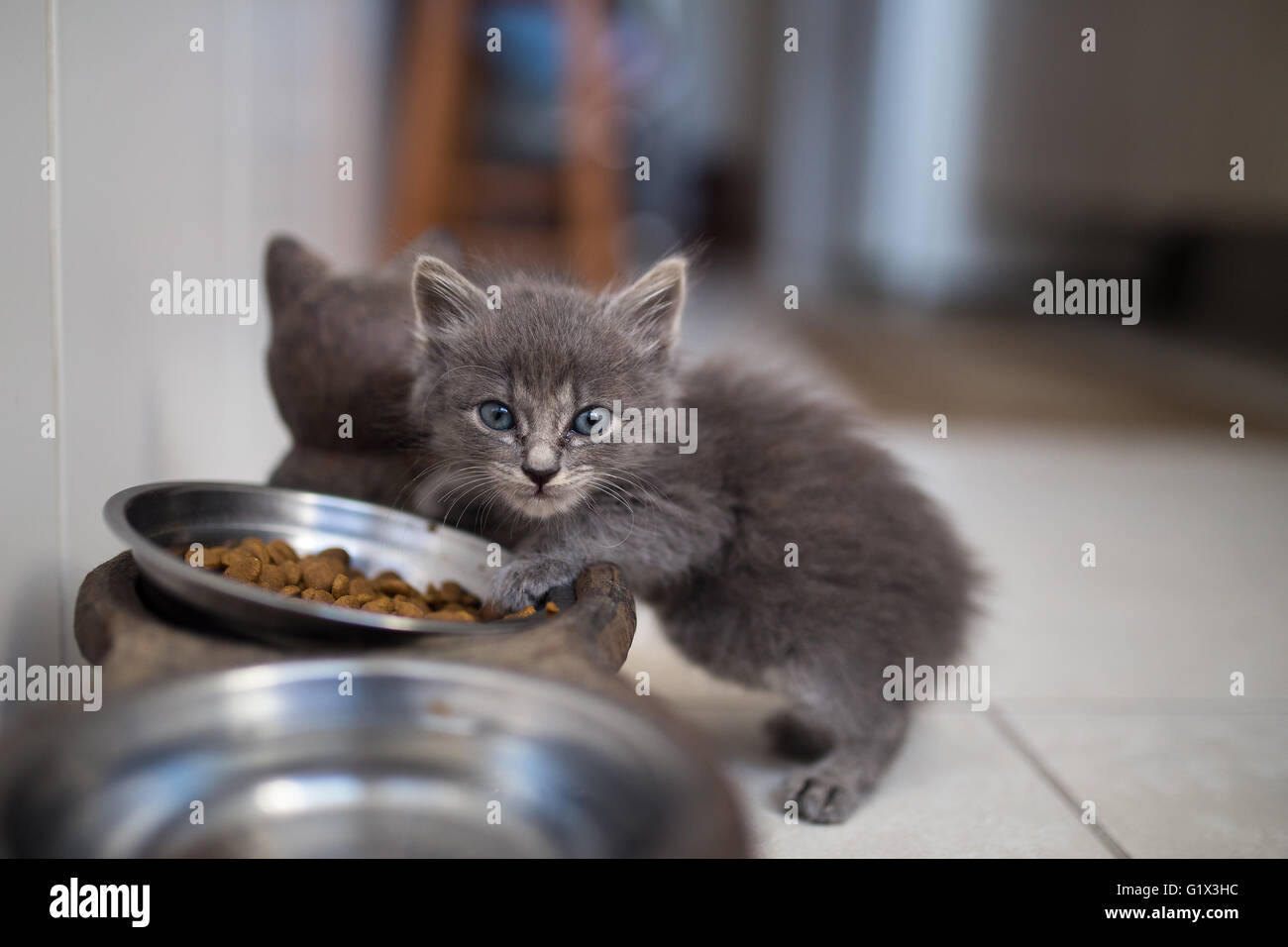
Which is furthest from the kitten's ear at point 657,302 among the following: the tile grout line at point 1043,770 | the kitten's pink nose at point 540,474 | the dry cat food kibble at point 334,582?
the tile grout line at point 1043,770

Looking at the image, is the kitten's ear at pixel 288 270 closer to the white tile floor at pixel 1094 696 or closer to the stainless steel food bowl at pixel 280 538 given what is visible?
the stainless steel food bowl at pixel 280 538

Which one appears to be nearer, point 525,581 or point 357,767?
point 357,767

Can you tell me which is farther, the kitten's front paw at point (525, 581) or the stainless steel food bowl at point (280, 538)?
the kitten's front paw at point (525, 581)

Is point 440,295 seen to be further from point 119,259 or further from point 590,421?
point 119,259

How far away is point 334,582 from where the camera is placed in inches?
48.9

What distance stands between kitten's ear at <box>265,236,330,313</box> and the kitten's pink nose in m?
0.46

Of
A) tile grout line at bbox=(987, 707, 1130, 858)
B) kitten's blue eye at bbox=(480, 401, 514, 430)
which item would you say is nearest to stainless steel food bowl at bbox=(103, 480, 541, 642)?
kitten's blue eye at bbox=(480, 401, 514, 430)

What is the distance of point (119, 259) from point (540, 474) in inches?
25.1

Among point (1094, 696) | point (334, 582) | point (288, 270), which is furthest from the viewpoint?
point (1094, 696)

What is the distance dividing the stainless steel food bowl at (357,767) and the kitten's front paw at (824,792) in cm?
59

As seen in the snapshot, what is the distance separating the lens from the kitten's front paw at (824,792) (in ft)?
4.59

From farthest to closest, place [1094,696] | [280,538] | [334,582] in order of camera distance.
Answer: [1094,696] → [280,538] → [334,582]

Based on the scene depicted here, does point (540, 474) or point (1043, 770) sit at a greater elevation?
point (540, 474)

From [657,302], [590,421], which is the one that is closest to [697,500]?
[590,421]
